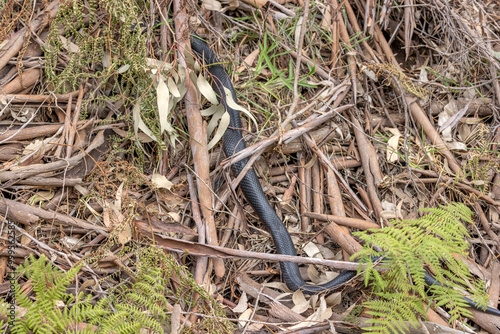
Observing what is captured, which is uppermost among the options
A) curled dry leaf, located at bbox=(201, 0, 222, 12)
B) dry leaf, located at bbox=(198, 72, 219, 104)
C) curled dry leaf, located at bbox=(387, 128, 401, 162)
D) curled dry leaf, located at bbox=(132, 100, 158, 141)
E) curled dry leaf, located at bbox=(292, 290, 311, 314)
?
curled dry leaf, located at bbox=(201, 0, 222, 12)

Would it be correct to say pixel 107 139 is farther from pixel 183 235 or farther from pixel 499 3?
pixel 499 3

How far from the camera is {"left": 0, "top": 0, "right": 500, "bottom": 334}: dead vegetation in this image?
2.62 m

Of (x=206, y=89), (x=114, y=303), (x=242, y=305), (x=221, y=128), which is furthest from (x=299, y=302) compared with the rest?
(x=206, y=89)

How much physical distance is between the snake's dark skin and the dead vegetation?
0.10 meters

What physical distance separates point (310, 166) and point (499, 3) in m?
2.71

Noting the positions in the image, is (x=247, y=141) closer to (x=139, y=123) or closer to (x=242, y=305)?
(x=139, y=123)

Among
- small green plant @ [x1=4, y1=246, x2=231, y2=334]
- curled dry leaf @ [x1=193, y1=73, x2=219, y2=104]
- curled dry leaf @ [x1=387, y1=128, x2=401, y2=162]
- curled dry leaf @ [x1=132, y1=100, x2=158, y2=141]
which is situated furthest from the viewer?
curled dry leaf @ [x1=387, y1=128, x2=401, y2=162]

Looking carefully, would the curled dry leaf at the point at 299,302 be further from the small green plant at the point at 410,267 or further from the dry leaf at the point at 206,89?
the dry leaf at the point at 206,89

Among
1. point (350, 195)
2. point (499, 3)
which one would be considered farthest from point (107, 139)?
point (499, 3)

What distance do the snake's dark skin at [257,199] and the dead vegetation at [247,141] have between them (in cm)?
10

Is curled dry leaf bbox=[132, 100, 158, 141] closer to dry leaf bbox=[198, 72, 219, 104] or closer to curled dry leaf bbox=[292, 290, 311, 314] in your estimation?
dry leaf bbox=[198, 72, 219, 104]

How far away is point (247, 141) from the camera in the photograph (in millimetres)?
3104

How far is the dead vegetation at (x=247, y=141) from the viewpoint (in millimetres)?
2625

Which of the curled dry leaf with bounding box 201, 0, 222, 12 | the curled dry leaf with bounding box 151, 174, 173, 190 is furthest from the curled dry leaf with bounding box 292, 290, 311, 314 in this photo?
the curled dry leaf with bounding box 201, 0, 222, 12
